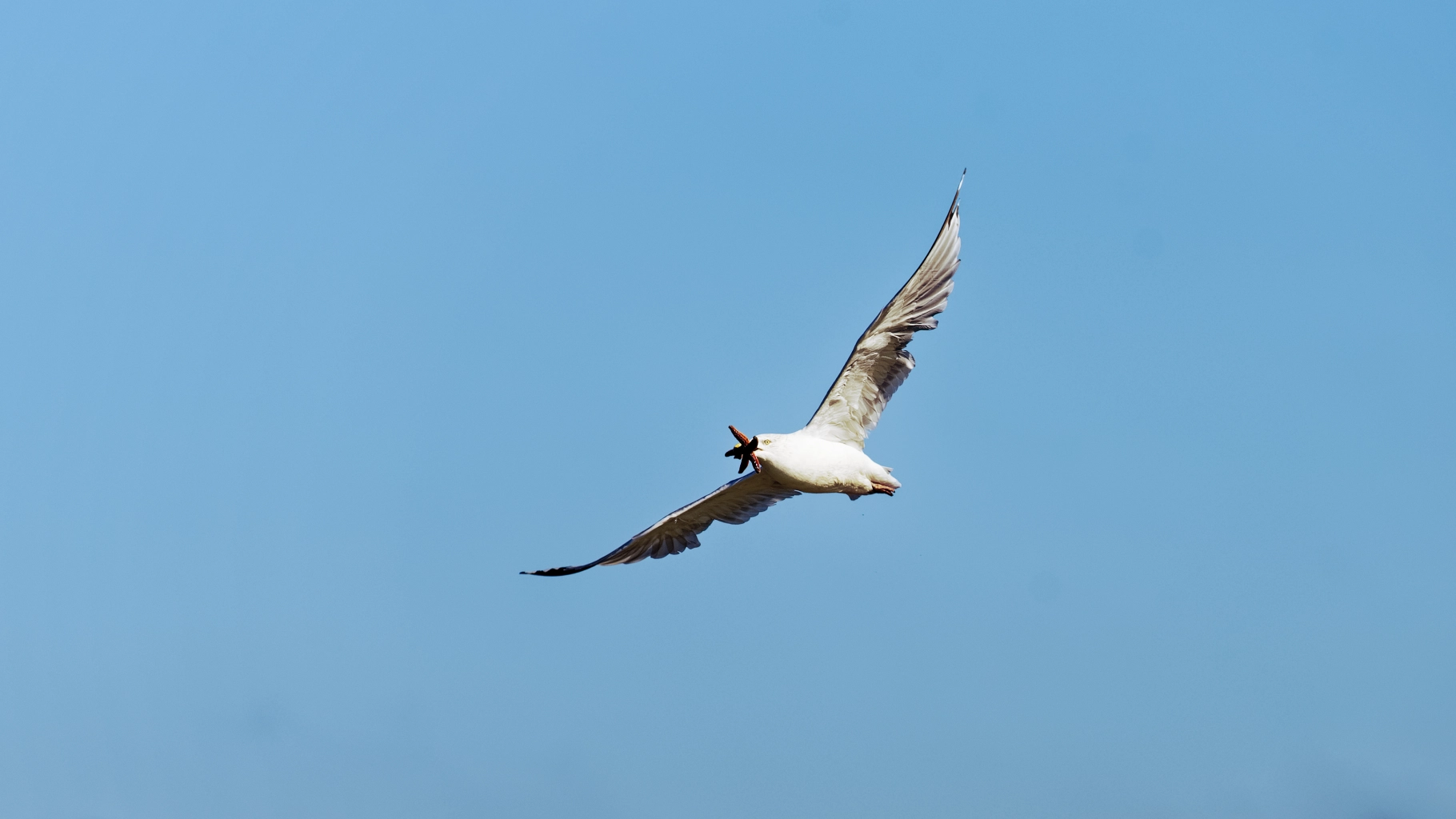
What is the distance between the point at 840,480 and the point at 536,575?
8434mm

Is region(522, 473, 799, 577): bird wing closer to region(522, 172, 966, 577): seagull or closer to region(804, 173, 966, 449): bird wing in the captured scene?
region(522, 172, 966, 577): seagull

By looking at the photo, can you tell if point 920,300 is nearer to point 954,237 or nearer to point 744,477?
point 954,237

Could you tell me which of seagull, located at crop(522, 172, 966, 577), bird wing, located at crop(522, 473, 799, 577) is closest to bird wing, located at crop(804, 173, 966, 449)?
seagull, located at crop(522, 172, 966, 577)

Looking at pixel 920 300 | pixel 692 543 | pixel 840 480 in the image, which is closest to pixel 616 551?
pixel 692 543

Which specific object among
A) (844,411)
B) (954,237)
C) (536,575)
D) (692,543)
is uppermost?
(954,237)

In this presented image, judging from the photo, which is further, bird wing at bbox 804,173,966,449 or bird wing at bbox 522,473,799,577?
bird wing at bbox 522,473,799,577

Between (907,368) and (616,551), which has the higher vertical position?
(907,368)

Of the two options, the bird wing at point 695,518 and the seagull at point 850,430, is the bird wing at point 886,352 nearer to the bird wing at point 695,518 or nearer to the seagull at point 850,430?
the seagull at point 850,430

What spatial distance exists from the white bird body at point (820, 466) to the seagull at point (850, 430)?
0.07 ft

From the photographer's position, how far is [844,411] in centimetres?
4162

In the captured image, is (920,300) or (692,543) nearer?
(920,300)

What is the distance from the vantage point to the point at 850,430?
41875 mm

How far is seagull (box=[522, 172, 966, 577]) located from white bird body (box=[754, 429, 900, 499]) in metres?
0.02

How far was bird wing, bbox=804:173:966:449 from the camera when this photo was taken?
132ft
